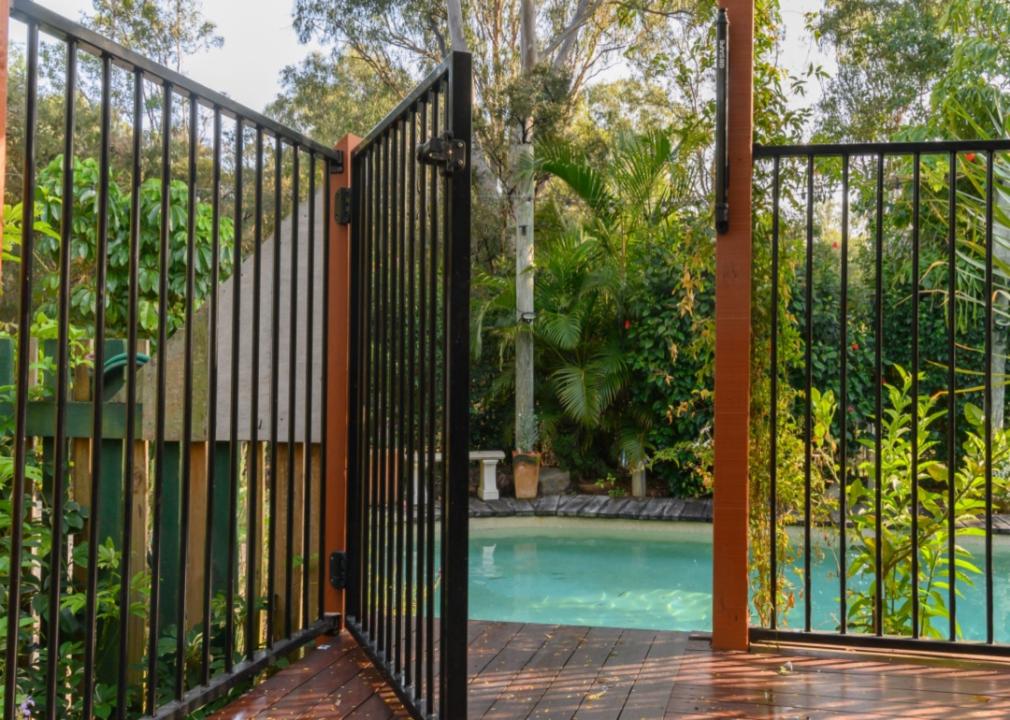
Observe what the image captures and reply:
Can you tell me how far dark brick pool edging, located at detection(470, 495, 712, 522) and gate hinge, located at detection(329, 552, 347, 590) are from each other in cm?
504

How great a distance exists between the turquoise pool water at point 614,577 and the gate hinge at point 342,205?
119 inches

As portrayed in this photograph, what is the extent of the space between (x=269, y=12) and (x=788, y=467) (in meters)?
19.8

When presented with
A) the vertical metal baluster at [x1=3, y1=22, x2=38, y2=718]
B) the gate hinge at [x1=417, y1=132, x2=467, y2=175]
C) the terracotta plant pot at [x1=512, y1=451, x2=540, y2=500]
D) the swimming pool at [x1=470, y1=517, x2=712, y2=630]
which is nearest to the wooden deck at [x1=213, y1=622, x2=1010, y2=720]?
the vertical metal baluster at [x1=3, y1=22, x2=38, y2=718]

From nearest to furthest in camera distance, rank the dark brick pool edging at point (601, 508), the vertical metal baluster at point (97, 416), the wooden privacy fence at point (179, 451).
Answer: the vertical metal baluster at point (97, 416)
the wooden privacy fence at point (179, 451)
the dark brick pool edging at point (601, 508)

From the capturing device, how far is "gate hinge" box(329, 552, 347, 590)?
2.64 meters

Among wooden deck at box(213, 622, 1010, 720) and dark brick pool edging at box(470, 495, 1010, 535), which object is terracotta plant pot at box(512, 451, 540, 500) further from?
wooden deck at box(213, 622, 1010, 720)

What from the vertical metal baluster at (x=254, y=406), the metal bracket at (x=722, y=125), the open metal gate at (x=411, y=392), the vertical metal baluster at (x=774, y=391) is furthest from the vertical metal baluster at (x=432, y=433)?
the vertical metal baluster at (x=774, y=391)

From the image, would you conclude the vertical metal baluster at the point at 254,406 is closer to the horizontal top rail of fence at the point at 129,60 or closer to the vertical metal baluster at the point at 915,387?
the horizontal top rail of fence at the point at 129,60

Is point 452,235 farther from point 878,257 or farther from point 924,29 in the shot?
point 924,29

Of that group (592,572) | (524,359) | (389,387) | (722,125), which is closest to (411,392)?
(389,387)

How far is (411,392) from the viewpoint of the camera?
2018 mm

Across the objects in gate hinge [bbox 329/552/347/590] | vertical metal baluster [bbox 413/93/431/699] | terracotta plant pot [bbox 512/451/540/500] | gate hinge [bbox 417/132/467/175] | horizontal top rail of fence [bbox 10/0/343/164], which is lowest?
terracotta plant pot [bbox 512/451/540/500]

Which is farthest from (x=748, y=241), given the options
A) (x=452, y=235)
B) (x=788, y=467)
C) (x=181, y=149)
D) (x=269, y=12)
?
(x=269, y=12)

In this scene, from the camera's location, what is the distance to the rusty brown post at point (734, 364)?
8.28 ft
